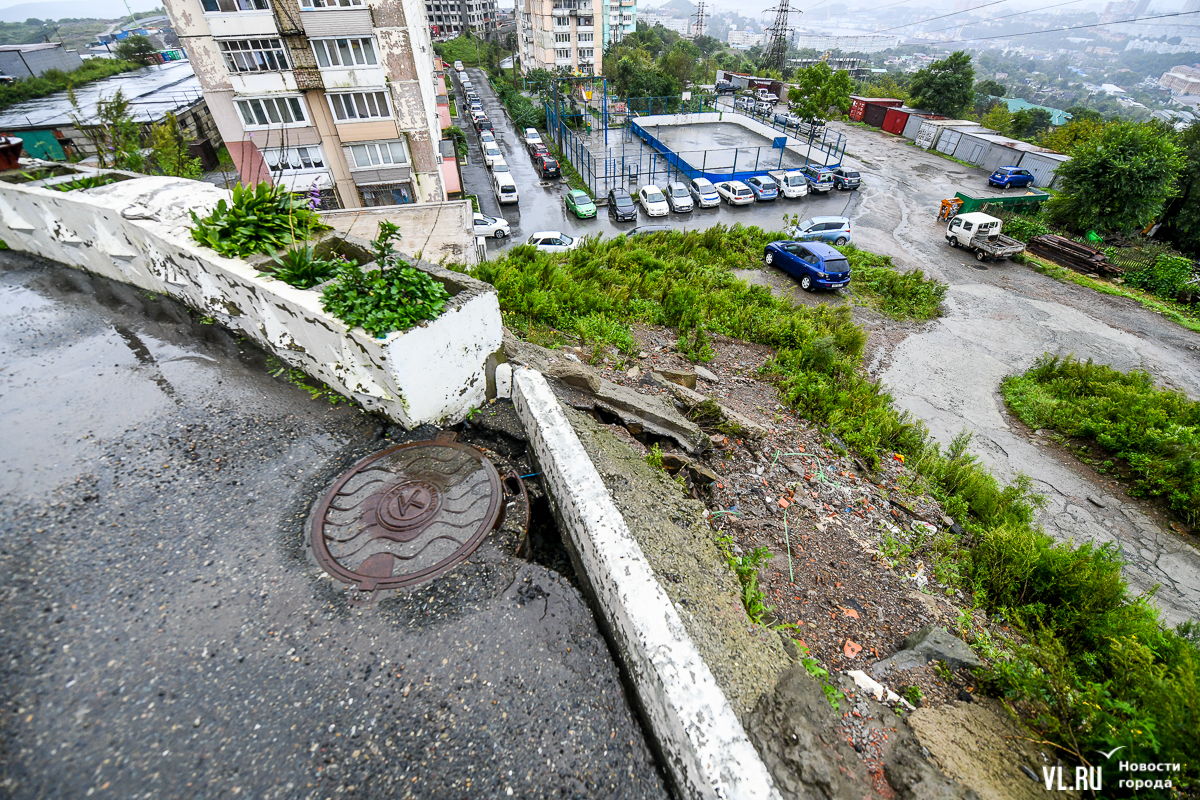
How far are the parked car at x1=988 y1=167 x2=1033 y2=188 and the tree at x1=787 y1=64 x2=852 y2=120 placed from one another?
11.0 m

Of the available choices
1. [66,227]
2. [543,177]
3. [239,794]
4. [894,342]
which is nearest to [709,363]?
[894,342]

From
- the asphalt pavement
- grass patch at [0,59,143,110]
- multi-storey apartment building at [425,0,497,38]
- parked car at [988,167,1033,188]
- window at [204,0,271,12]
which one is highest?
multi-storey apartment building at [425,0,497,38]

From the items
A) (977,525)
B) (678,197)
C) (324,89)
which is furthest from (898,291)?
(324,89)

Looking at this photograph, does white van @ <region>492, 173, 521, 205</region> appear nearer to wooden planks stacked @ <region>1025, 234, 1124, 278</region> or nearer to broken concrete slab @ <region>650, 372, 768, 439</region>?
broken concrete slab @ <region>650, 372, 768, 439</region>

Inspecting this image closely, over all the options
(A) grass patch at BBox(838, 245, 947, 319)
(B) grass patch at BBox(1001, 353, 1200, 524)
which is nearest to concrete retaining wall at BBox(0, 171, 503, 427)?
(B) grass patch at BBox(1001, 353, 1200, 524)

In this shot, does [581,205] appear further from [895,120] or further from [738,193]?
[895,120]

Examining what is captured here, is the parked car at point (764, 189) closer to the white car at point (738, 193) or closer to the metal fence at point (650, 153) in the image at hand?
the white car at point (738, 193)

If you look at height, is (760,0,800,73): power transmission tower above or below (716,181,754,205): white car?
above

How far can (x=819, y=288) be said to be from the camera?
1462cm

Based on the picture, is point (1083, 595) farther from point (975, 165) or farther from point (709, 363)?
point (975, 165)

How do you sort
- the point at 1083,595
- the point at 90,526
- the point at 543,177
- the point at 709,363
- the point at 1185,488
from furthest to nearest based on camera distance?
the point at 543,177 < the point at 709,363 < the point at 1185,488 < the point at 1083,595 < the point at 90,526

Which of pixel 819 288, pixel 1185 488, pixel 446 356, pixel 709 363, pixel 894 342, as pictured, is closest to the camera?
pixel 446 356

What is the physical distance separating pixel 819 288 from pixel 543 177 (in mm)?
19823

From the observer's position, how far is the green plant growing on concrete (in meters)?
3.67
